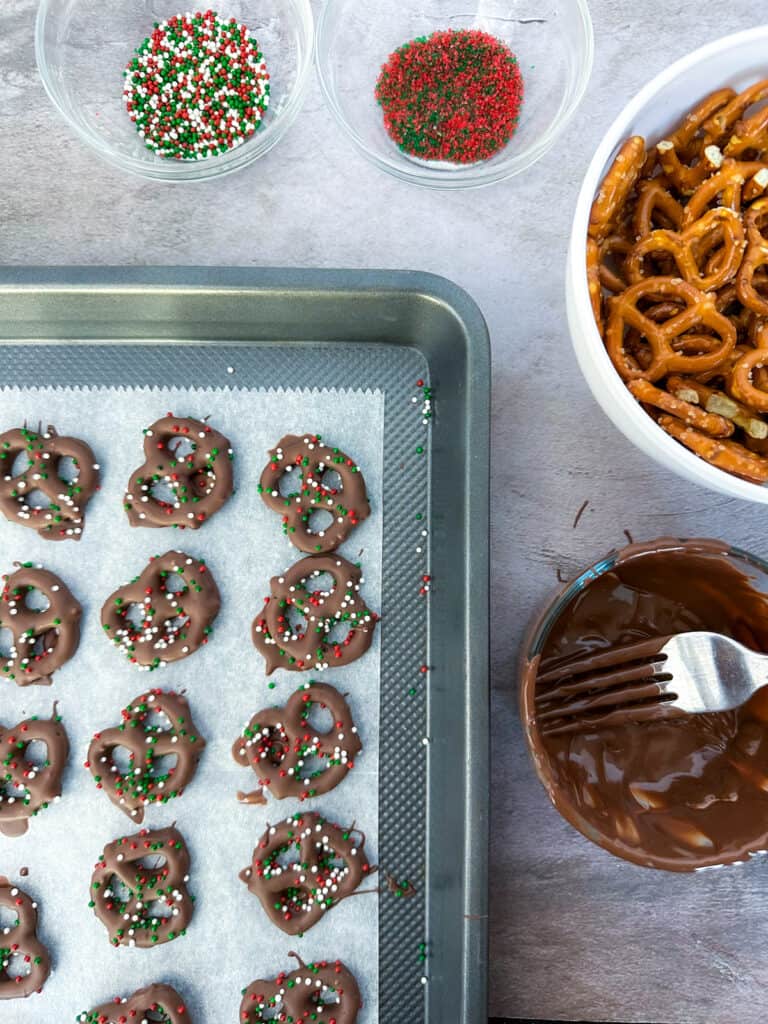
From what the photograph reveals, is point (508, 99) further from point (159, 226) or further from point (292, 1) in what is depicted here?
point (159, 226)

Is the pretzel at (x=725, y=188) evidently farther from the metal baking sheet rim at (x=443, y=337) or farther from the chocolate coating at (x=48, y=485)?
the chocolate coating at (x=48, y=485)

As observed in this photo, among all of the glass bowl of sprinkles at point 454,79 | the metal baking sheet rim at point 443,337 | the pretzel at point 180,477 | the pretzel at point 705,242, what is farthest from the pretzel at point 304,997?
the glass bowl of sprinkles at point 454,79

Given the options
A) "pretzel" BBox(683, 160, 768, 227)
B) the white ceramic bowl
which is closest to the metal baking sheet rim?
the white ceramic bowl

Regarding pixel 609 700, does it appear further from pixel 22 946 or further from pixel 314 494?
pixel 22 946

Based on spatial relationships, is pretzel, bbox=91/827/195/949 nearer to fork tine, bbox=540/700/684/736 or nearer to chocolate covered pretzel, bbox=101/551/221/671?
chocolate covered pretzel, bbox=101/551/221/671

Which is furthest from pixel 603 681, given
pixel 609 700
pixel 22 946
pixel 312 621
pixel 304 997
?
pixel 22 946

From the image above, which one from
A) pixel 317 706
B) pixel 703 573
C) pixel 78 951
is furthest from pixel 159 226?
pixel 78 951
